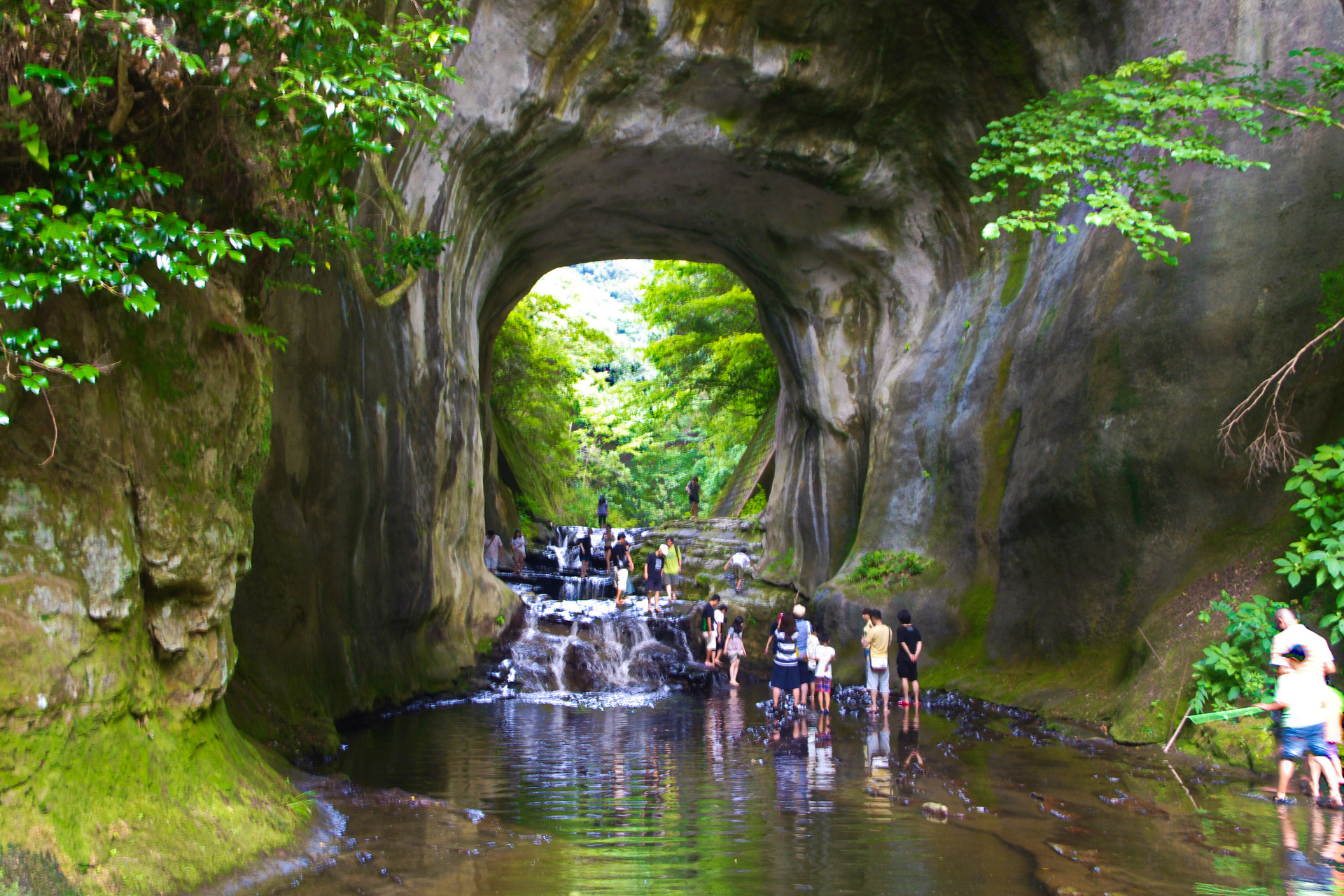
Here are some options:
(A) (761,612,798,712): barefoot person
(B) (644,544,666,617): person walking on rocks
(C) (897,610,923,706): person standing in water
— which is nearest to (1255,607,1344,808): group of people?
(C) (897,610,923,706): person standing in water

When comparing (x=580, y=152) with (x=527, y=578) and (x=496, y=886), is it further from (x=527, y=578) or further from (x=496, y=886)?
(x=496, y=886)

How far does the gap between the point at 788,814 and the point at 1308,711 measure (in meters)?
3.90

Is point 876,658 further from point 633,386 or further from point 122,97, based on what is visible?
point 633,386

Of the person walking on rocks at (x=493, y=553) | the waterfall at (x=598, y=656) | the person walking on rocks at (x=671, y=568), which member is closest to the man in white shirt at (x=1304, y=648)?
the waterfall at (x=598, y=656)

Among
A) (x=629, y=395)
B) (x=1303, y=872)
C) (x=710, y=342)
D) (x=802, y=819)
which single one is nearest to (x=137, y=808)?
(x=802, y=819)

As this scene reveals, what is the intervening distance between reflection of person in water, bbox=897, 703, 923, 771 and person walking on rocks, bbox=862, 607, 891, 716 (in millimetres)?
364

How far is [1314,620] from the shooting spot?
27.3ft

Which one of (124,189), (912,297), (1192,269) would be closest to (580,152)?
(912,297)

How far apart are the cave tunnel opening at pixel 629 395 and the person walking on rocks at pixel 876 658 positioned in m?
12.0

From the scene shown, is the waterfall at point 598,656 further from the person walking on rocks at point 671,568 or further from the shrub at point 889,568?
the shrub at point 889,568

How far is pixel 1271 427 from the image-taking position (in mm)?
9609

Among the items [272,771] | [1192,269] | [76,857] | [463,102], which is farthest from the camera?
[463,102]

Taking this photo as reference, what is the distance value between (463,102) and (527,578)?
37.1 ft

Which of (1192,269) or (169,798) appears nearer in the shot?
(169,798)
